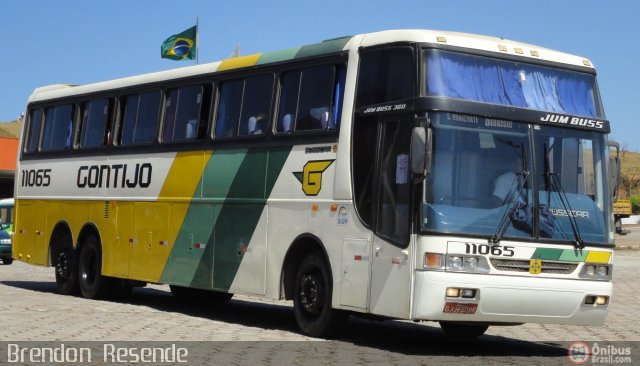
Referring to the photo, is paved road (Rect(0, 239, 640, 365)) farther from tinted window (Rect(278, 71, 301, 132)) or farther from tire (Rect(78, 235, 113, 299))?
tinted window (Rect(278, 71, 301, 132))

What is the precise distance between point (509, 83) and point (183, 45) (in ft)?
82.7

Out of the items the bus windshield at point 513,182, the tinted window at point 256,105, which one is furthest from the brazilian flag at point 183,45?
the bus windshield at point 513,182

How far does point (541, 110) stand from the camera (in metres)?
13.7

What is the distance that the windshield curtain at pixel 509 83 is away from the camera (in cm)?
1334

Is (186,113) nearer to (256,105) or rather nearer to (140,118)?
(140,118)

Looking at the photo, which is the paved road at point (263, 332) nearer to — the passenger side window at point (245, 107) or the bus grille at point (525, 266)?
the bus grille at point (525, 266)

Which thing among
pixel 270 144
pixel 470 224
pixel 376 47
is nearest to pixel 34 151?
pixel 270 144

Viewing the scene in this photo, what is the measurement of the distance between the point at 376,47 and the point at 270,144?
258 centimetres

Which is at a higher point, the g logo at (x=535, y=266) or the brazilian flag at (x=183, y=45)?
the brazilian flag at (x=183, y=45)

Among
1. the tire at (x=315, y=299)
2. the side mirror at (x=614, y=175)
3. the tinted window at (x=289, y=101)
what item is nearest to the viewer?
the side mirror at (x=614, y=175)

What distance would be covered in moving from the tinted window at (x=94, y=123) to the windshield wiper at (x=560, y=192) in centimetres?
979

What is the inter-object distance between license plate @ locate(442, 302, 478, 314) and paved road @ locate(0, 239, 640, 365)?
508 mm

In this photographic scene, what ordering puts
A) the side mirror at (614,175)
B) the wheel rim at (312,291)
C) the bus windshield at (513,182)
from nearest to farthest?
the bus windshield at (513,182), the side mirror at (614,175), the wheel rim at (312,291)

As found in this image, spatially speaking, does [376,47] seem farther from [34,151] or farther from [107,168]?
[34,151]
